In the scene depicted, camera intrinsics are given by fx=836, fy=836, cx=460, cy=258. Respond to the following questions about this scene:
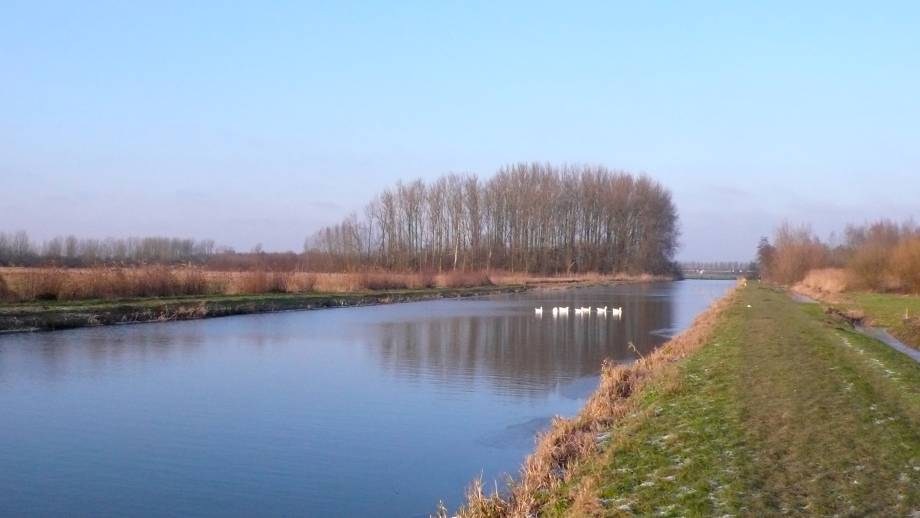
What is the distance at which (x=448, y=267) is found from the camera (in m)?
76.5

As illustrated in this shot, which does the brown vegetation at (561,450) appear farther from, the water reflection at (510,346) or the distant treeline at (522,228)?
the distant treeline at (522,228)

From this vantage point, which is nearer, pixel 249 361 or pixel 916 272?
pixel 249 361

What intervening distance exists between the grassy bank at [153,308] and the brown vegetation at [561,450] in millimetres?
16433

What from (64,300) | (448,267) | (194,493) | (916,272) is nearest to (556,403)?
(194,493)

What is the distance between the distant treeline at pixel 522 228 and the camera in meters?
76.6

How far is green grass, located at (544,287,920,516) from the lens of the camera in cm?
557

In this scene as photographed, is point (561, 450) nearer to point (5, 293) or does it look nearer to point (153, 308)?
point (153, 308)

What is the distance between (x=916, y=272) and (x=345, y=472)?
3880cm

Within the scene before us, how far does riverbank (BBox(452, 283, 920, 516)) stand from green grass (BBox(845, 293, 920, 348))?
8774mm

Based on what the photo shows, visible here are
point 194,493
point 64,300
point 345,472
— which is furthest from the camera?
point 64,300

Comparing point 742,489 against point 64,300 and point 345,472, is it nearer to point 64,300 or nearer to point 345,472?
point 345,472

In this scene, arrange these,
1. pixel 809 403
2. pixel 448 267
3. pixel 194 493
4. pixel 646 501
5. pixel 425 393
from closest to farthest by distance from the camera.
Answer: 1. pixel 646 501
2. pixel 194 493
3. pixel 809 403
4. pixel 425 393
5. pixel 448 267

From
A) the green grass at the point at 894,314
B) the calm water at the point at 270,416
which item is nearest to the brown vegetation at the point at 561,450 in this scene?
the calm water at the point at 270,416

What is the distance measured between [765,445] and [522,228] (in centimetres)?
7205
